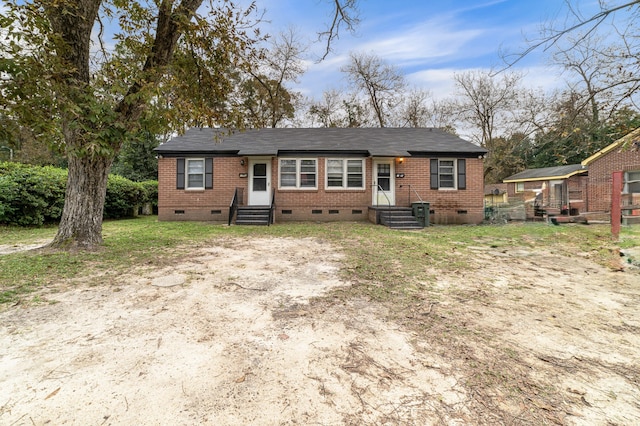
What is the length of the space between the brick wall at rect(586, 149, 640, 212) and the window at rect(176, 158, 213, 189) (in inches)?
793

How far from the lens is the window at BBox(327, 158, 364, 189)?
42.2ft

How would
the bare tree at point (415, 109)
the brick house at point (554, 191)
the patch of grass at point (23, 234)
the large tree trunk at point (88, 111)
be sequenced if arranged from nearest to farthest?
the large tree trunk at point (88, 111) → the patch of grass at point (23, 234) → the brick house at point (554, 191) → the bare tree at point (415, 109)

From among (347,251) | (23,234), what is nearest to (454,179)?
(347,251)

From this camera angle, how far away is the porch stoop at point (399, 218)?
10.6 m

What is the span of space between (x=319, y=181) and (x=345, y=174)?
1.26 metres

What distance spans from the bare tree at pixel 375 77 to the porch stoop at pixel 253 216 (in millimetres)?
17237

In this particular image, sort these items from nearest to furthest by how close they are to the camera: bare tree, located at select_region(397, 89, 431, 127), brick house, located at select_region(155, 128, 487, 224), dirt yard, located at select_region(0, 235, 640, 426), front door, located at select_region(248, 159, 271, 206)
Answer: dirt yard, located at select_region(0, 235, 640, 426)
brick house, located at select_region(155, 128, 487, 224)
front door, located at select_region(248, 159, 271, 206)
bare tree, located at select_region(397, 89, 431, 127)

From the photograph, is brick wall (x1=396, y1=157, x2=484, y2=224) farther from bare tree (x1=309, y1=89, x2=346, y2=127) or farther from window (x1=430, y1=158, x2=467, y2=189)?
bare tree (x1=309, y1=89, x2=346, y2=127)

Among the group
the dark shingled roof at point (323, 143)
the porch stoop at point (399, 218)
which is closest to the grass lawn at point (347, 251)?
the porch stoop at point (399, 218)

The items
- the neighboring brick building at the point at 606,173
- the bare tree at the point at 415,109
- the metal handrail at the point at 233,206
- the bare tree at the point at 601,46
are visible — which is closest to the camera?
the bare tree at the point at 601,46

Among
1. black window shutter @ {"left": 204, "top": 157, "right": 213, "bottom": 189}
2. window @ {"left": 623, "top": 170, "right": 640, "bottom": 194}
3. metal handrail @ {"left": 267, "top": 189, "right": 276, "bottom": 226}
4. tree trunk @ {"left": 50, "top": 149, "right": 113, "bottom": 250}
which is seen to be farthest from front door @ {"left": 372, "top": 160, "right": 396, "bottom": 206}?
window @ {"left": 623, "top": 170, "right": 640, "bottom": 194}

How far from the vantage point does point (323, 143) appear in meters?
13.4

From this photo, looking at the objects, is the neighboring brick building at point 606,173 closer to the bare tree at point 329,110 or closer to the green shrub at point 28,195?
the bare tree at point 329,110

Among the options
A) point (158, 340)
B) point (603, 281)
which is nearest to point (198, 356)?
point (158, 340)
